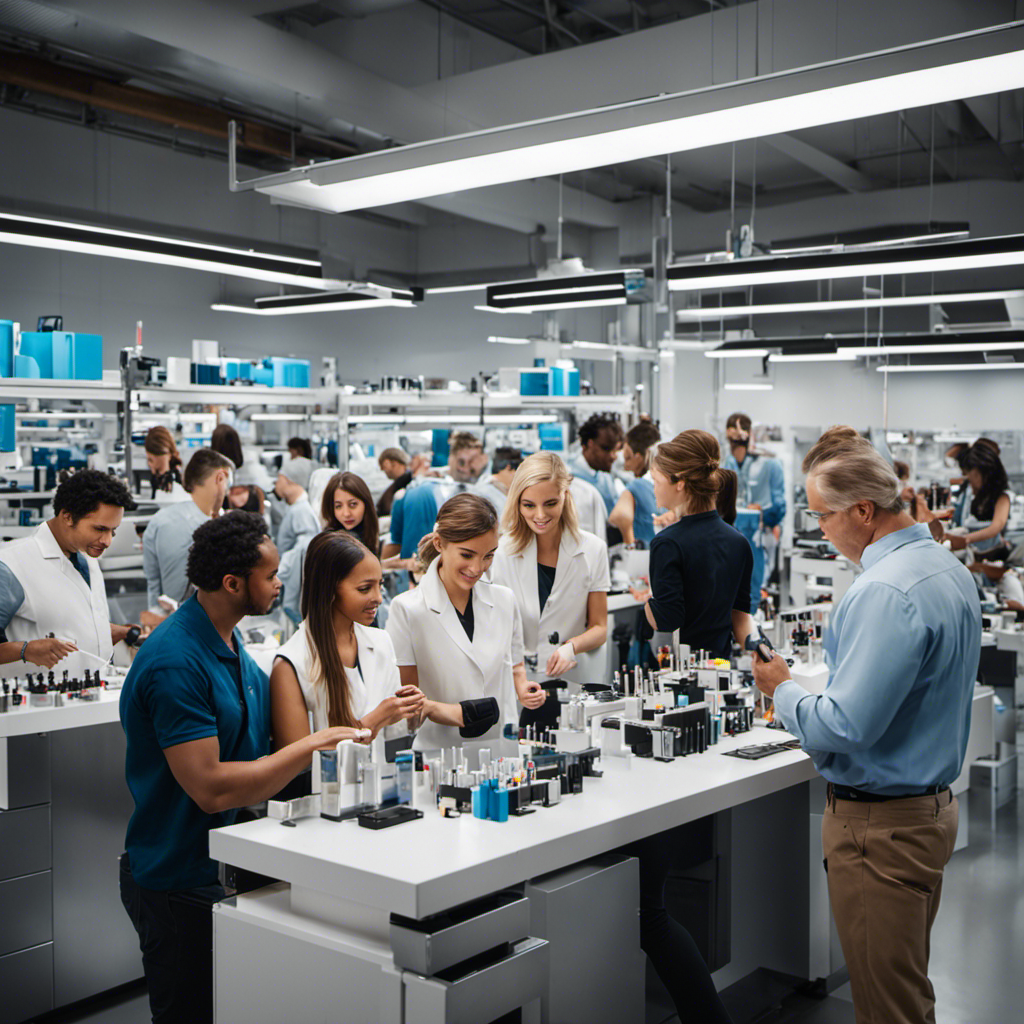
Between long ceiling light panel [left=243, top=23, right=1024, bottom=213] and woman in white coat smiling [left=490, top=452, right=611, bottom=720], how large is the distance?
1.06 metres

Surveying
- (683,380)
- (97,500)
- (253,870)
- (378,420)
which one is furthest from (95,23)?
(683,380)

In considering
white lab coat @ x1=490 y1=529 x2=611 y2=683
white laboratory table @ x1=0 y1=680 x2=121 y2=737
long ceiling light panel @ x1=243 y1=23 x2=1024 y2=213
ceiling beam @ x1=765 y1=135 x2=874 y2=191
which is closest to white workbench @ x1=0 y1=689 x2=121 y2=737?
white laboratory table @ x1=0 y1=680 x2=121 y2=737

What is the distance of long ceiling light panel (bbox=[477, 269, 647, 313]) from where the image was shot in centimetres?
655

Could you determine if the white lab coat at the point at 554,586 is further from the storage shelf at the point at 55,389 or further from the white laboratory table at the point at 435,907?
the storage shelf at the point at 55,389

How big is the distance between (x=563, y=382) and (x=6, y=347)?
4.68m

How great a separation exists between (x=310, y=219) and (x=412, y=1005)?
1183 centimetres

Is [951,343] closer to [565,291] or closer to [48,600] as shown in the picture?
[565,291]

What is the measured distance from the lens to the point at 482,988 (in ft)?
6.37

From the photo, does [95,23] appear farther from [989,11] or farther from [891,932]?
[891,932]

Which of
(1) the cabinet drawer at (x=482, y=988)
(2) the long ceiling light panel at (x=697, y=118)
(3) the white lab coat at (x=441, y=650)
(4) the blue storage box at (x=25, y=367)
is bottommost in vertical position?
(1) the cabinet drawer at (x=482, y=988)

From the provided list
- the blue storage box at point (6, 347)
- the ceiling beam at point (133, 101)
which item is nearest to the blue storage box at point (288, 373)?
the ceiling beam at point (133, 101)

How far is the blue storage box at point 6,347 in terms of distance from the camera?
5.20 meters

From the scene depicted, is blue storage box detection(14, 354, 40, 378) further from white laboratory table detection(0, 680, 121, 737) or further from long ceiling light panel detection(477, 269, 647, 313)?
long ceiling light panel detection(477, 269, 647, 313)

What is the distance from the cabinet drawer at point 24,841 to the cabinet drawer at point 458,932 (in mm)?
1816
